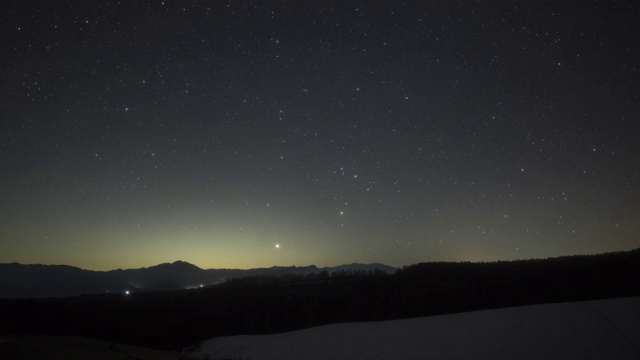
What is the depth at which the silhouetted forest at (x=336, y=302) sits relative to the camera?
1593 centimetres

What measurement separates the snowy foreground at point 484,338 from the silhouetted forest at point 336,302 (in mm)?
1554

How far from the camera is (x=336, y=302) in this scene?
64.0ft

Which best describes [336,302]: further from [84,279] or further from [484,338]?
[84,279]

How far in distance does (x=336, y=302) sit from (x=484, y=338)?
8.70m

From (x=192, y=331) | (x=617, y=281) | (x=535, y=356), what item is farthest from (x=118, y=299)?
(x=617, y=281)

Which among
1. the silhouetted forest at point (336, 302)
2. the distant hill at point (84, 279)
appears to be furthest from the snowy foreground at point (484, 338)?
the distant hill at point (84, 279)

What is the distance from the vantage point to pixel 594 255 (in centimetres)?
1791

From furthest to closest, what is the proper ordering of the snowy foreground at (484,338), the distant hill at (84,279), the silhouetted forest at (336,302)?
the distant hill at (84,279) → the silhouetted forest at (336,302) → the snowy foreground at (484,338)

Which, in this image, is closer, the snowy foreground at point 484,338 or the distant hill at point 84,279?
the snowy foreground at point 484,338

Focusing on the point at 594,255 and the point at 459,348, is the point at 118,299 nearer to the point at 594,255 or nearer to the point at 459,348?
the point at 459,348

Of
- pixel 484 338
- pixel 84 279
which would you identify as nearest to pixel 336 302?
pixel 484 338

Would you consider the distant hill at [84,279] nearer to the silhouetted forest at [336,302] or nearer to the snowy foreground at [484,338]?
the silhouetted forest at [336,302]

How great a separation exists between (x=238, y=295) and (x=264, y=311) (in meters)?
3.99

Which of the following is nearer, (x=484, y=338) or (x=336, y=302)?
(x=484, y=338)
